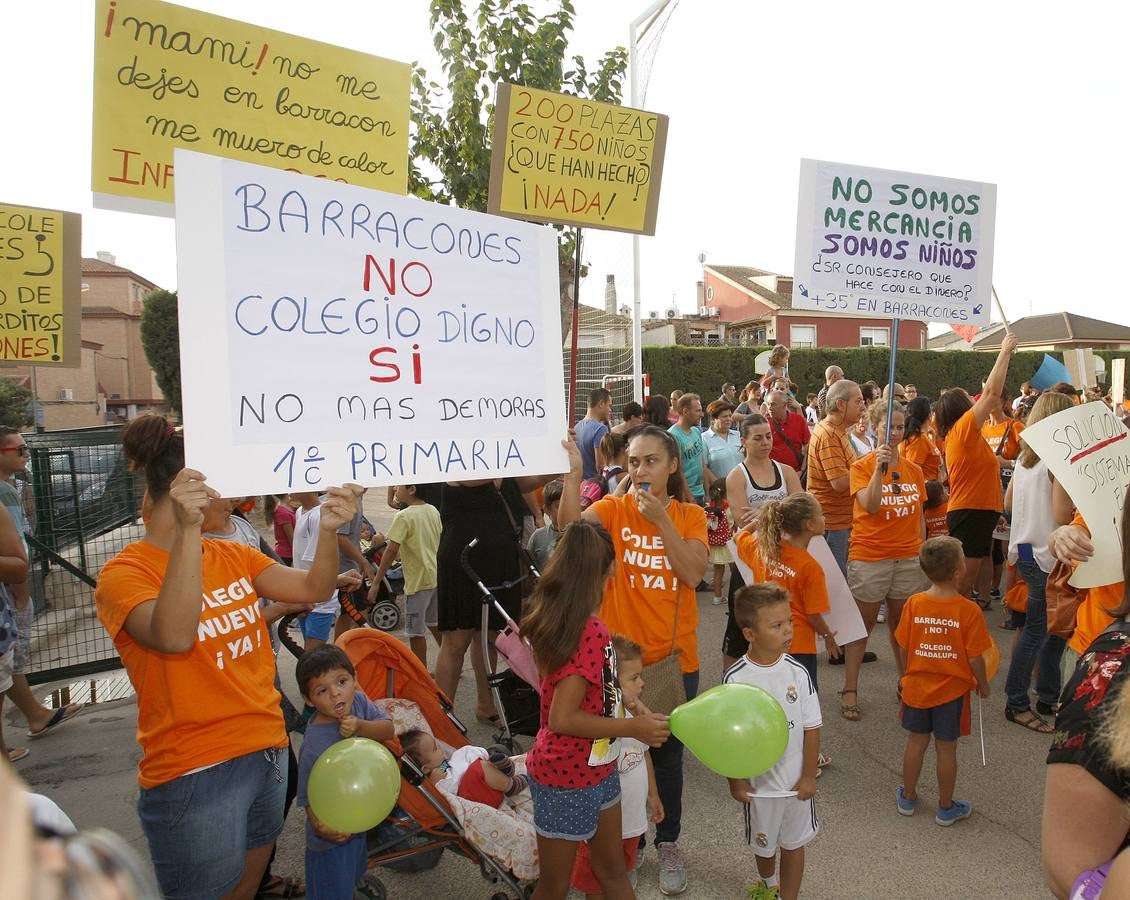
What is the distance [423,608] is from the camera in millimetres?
5262

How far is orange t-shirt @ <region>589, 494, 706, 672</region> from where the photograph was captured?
3.09 metres

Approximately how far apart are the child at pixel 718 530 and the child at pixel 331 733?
14.5 ft

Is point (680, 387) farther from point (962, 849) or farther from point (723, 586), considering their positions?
point (962, 849)

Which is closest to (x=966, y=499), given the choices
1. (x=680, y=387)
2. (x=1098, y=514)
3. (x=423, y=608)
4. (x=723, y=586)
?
(x=723, y=586)

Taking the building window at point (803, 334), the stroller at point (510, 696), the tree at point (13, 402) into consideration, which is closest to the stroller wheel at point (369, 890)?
the stroller at point (510, 696)

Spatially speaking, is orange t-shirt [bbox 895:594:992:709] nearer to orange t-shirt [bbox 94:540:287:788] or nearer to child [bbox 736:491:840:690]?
child [bbox 736:491:840:690]

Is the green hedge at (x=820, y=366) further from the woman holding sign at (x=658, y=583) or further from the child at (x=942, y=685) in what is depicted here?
the woman holding sign at (x=658, y=583)

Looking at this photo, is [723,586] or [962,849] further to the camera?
[723,586]

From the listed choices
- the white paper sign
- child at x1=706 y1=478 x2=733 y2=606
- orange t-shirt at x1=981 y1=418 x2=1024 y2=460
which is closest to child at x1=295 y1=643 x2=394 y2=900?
the white paper sign

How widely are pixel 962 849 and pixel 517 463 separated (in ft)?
8.77

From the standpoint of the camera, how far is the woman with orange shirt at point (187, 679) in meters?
1.99

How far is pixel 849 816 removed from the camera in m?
3.63

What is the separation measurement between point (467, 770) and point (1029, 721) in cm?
343

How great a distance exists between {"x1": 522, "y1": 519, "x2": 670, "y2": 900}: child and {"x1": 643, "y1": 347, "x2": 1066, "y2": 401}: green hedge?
2172 centimetres
